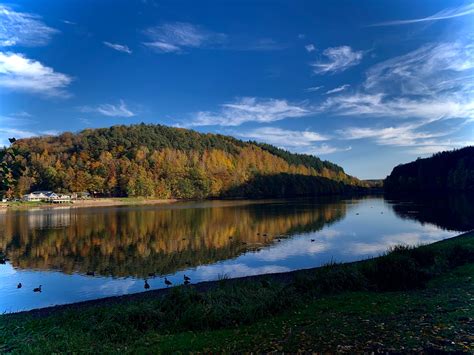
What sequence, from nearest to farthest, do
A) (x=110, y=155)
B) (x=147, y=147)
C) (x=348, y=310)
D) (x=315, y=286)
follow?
(x=348, y=310), (x=315, y=286), (x=110, y=155), (x=147, y=147)

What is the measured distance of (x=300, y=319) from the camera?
11.1m

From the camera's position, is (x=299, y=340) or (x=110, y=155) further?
(x=110, y=155)

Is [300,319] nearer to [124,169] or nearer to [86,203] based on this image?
[86,203]

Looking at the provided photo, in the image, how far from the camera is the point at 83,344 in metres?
9.91

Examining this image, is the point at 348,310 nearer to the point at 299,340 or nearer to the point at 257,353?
the point at 299,340

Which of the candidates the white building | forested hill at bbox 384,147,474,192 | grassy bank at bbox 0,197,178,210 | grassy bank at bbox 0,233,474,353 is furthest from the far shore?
forested hill at bbox 384,147,474,192

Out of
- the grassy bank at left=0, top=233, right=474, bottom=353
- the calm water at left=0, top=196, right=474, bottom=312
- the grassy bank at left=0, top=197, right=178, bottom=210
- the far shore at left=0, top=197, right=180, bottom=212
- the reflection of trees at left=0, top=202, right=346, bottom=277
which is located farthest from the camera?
the grassy bank at left=0, top=197, right=178, bottom=210

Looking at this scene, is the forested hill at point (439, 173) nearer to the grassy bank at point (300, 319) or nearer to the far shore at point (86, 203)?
the far shore at point (86, 203)

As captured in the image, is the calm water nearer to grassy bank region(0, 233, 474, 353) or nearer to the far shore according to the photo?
grassy bank region(0, 233, 474, 353)

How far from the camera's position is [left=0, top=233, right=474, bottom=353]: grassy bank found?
28.9 feet

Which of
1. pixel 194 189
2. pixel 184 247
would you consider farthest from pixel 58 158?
pixel 184 247

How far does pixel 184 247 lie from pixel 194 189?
13275 centimetres

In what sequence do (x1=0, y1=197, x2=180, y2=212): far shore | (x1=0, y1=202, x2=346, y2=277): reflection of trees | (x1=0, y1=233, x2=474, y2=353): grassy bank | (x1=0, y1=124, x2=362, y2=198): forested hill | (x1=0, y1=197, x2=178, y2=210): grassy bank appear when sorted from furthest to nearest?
(x1=0, y1=124, x2=362, y2=198): forested hill, (x1=0, y1=197, x2=178, y2=210): grassy bank, (x1=0, y1=197, x2=180, y2=212): far shore, (x1=0, y1=202, x2=346, y2=277): reflection of trees, (x1=0, y1=233, x2=474, y2=353): grassy bank

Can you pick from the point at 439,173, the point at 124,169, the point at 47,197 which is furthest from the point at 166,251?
the point at 439,173
